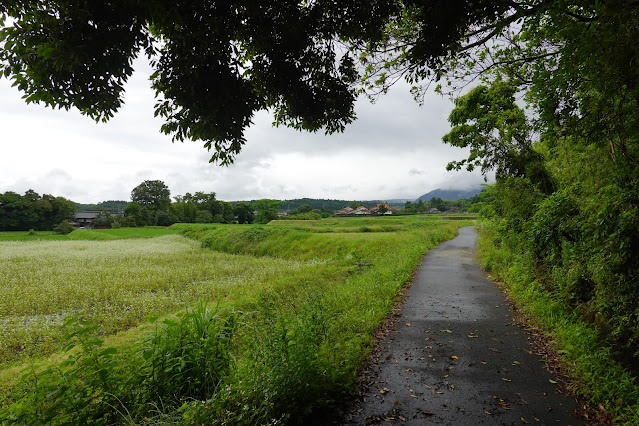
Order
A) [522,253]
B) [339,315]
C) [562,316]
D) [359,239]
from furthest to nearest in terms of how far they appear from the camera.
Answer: [359,239]
[522,253]
[339,315]
[562,316]

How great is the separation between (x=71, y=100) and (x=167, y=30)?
128 centimetres

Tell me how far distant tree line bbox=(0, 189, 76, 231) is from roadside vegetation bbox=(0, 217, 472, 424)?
4711 cm

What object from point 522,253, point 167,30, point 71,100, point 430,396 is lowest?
point 430,396

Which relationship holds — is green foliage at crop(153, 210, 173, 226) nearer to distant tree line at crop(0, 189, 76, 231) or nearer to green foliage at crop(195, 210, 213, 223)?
green foliage at crop(195, 210, 213, 223)

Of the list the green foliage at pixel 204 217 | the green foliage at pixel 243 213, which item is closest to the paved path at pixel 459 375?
the green foliage at pixel 243 213

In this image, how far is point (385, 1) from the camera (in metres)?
3.70

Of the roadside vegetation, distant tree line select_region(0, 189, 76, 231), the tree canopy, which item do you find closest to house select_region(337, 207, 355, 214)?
distant tree line select_region(0, 189, 76, 231)

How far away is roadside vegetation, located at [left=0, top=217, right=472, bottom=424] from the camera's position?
9.34 ft

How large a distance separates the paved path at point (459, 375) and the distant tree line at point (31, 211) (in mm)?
65273

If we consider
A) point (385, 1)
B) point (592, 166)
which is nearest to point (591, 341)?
point (592, 166)

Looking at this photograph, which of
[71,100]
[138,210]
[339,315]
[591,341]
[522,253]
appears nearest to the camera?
[71,100]

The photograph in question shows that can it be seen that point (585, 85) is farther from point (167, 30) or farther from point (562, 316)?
point (167, 30)

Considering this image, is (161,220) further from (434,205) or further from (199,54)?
(434,205)

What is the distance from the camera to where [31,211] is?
4934cm
